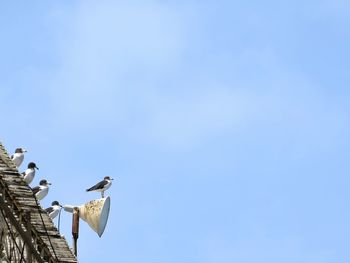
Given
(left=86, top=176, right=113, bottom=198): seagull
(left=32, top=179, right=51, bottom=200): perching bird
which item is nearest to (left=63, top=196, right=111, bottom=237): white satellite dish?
(left=32, top=179, right=51, bottom=200): perching bird

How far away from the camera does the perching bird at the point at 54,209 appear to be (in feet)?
151

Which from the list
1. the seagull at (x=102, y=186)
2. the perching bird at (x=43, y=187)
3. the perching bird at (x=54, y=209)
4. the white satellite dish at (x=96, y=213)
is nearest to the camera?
the white satellite dish at (x=96, y=213)

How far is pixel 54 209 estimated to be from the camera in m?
46.4

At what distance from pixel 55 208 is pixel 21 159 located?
11.2 feet

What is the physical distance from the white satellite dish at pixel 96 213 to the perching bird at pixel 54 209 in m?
4.76

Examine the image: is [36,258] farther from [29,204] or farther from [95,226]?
[95,226]

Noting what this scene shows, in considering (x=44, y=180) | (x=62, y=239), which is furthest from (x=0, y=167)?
(x=44, y=180)

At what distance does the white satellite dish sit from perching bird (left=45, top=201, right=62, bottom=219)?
4.76 metres

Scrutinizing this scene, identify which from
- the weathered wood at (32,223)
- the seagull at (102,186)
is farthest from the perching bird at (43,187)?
the weathered wood at (32,223)

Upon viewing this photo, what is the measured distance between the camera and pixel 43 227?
3400 cm

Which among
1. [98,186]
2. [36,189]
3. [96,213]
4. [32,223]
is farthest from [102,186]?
[32,223]

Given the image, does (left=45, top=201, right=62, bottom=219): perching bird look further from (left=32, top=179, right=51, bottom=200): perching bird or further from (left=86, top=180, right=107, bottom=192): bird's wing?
(left=86, top=180, right=107, bottom=192): bird's wing

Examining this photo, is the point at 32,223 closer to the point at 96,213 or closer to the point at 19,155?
the point at 96,213

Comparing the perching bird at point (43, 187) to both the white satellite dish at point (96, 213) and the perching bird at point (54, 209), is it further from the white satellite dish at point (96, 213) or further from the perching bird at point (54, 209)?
the white satellite dish at point (96, 213)
